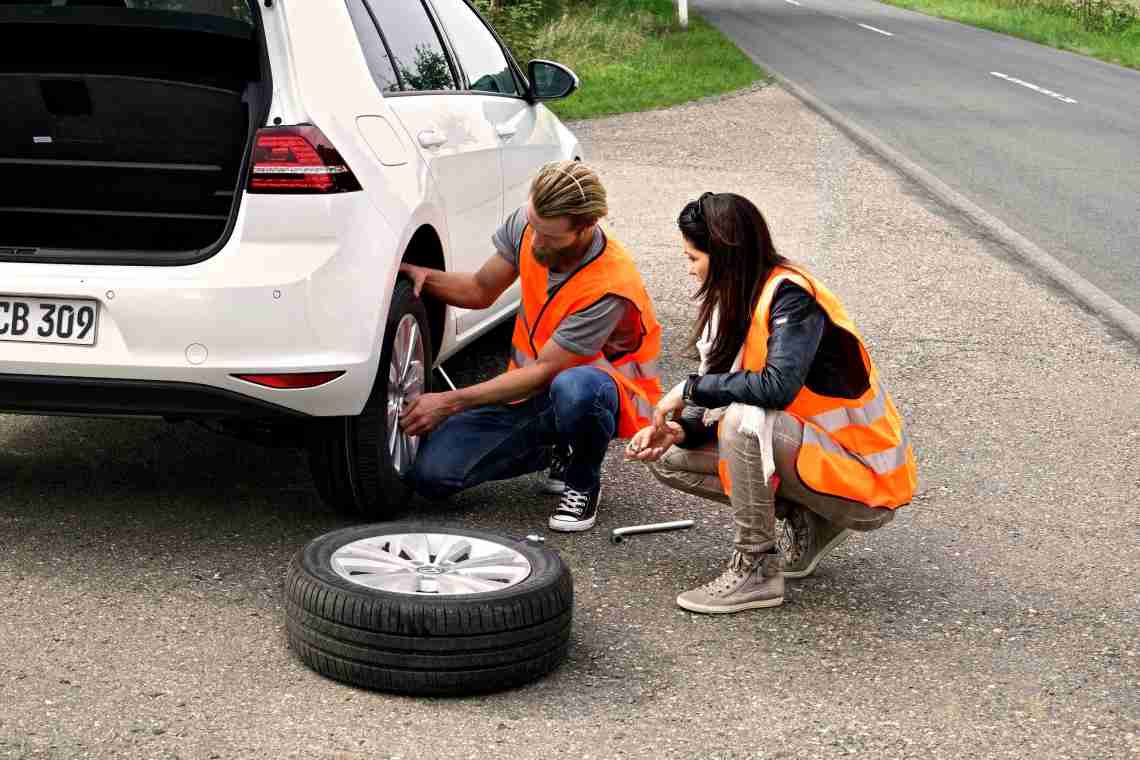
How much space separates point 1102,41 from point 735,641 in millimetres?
30847

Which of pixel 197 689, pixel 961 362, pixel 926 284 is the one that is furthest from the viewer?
pixel 926 284

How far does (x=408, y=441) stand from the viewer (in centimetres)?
530

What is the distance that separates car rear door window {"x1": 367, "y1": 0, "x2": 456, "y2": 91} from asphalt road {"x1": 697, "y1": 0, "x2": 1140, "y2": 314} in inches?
197

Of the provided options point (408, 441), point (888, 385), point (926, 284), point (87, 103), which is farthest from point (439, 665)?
point (926, 284)

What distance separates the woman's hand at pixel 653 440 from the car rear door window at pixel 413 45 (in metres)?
1.55

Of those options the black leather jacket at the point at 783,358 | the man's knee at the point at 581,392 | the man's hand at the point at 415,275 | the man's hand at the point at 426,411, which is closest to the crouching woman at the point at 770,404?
the black leather jacket at the point at 783,358

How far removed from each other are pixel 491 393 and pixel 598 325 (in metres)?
0.41

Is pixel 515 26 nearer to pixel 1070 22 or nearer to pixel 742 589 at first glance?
pixel 742 589

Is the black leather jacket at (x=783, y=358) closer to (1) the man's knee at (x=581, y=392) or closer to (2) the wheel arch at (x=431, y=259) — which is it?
(1) the man's knee at (x=581, y=392)

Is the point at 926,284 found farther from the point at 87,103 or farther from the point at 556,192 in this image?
the point at 87,103

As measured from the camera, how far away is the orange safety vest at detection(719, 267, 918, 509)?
4.53 metres

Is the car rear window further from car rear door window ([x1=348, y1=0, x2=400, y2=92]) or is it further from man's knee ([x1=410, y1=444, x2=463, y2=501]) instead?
man's knee ([x1=410, y1=444, x2=463, y2=501])

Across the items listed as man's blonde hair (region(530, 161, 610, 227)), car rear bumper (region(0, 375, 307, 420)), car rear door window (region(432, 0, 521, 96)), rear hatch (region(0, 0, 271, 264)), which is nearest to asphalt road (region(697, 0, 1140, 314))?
car rear door window (region(432, 0, 521, 96))

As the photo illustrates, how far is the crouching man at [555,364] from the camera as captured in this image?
16.9 ft
